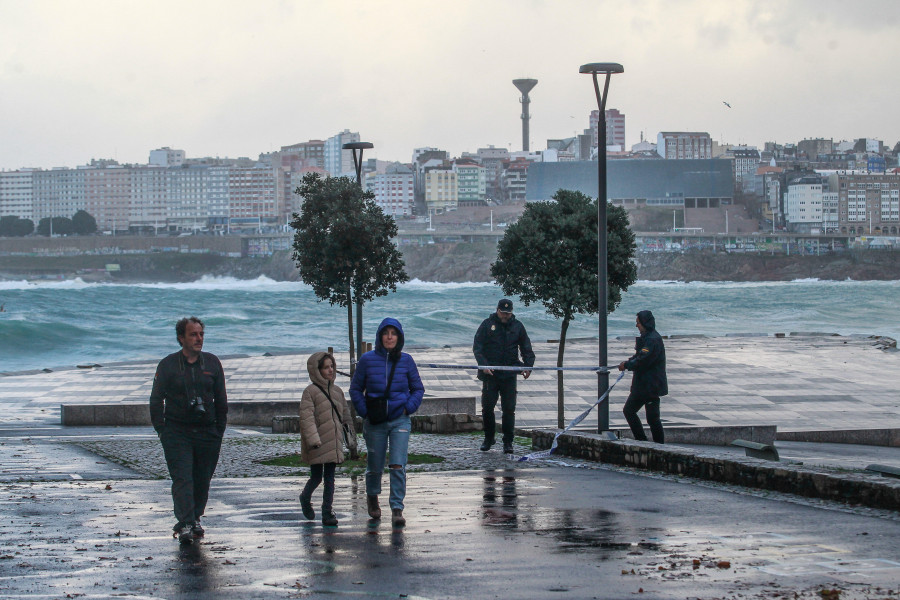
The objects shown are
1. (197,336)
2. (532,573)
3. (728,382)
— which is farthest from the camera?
(728,382)

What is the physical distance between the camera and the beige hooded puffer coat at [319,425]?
24.1ft

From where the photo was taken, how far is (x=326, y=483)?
722 cm

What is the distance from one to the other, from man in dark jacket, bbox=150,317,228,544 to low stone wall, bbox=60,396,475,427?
388 inches

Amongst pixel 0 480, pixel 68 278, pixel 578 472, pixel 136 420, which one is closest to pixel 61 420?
pixel 136 420

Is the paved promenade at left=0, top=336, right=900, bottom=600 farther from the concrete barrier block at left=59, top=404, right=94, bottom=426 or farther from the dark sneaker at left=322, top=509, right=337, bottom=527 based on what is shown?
the concrete barrier block at left=59, top=404, right=94, bottom=426

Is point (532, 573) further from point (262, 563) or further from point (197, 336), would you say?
point (197, 336)

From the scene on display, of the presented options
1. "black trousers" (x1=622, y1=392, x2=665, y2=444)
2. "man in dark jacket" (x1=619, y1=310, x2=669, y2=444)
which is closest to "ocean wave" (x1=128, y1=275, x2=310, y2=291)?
"black trousers" (x1=622, y1=392, x2=665, y2=444)

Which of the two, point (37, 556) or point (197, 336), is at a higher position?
point (197, 336)

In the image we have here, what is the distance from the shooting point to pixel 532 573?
17.9 ft

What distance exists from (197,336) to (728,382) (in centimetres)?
→ 1896

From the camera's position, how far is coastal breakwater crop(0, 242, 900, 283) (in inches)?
6053

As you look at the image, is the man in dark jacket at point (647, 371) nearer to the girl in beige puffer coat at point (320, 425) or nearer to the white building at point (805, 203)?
the girl in beige puffer coat at point (320, 425)

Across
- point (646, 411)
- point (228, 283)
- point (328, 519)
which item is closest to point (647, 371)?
point (646, 411)

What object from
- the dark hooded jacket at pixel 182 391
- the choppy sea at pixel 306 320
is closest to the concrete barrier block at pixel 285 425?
the dark hooded jacket at pixel 182 391
